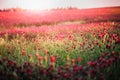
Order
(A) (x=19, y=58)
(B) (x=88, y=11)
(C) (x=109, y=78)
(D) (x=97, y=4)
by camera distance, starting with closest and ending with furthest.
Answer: (C) (x=109, y=78), (A) (x=19, y=58), (D) (x=97, y=4), (B) (x=88, y=11)

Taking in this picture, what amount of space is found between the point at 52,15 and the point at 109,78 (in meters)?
2.56

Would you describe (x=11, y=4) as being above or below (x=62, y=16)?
above

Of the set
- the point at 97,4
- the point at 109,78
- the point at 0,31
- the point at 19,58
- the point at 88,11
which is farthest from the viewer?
the point at 88,11

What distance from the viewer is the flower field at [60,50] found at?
2.29m

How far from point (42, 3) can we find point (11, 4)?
1.71ft

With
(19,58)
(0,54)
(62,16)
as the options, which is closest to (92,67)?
(19,58)

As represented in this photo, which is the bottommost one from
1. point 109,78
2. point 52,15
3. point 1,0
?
point 109,78

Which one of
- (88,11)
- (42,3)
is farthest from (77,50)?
(88,11)

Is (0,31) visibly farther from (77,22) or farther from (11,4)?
(77,22)

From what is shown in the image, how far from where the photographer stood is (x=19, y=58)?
2852 millimetres

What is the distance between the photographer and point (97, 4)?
4438mm

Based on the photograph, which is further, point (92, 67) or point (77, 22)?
point (77, 22)

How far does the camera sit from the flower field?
2287 mm

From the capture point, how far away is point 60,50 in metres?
3.14
